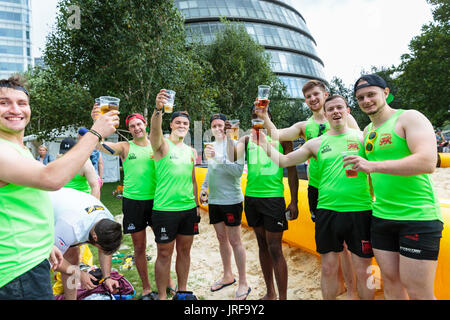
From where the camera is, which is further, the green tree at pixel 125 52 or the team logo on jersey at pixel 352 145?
the green tree at pixel 125 52

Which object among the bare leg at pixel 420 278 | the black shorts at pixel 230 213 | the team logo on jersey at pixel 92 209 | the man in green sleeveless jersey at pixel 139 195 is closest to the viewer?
the bare leg at pixel 420 278

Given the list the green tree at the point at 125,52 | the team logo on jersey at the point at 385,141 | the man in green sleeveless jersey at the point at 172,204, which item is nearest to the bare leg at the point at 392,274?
the team logo on jersey at the point at 385,141

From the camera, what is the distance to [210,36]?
37312 millimetres

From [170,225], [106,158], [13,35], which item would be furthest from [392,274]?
[13,35]

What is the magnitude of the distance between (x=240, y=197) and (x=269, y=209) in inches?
26.9

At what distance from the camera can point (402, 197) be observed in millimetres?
2387

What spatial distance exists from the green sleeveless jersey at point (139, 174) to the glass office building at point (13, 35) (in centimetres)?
9203

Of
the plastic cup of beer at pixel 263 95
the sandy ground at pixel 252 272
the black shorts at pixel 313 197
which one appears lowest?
the sandy ground at pixel 252 272

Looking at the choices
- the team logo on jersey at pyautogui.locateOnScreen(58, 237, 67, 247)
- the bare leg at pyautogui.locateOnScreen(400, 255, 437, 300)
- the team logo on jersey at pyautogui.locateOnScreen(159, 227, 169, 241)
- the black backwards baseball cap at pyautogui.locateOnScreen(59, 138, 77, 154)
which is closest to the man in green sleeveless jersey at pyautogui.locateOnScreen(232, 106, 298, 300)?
the team logo on jersey at pyautogui.locateOnScreen(159, 227, 169, 241)

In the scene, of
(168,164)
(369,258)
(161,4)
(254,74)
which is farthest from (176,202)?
(254,74)

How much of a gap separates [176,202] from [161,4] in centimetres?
1295

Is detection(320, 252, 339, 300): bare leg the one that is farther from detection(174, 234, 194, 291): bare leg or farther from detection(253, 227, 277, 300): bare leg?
detection(174, 234, 194, 291): bare leg

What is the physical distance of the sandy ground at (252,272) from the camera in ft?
13.2

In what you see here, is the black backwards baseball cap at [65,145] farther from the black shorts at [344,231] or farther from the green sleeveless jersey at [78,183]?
the black shorts at [344,231]
